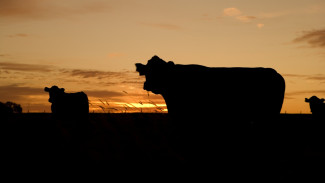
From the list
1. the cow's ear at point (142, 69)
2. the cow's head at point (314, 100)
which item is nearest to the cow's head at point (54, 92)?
the cow's head at point (314, 100)

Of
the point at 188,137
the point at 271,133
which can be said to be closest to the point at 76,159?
the point at 188,137

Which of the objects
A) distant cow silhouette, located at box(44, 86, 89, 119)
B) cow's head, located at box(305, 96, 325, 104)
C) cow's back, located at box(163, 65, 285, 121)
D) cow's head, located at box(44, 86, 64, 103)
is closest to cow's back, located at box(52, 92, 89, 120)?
distant cow silhouette, located at box(44, 86, 89, 119)

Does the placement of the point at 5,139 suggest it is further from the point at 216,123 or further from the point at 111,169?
the point at 216,123

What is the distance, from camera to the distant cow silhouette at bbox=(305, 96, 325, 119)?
20677 millimetres

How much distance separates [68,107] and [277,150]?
15.3m

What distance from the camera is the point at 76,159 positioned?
335 inches

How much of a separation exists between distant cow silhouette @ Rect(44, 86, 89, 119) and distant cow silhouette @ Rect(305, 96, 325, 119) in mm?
11423

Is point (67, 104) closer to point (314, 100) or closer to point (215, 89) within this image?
point (314, 100)

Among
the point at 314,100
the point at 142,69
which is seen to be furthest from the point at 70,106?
the point at 142,69

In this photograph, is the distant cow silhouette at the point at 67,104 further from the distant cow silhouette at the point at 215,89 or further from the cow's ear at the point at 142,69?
the distant cow silhouette at the point at 215,89

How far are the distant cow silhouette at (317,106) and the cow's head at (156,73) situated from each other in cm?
1268

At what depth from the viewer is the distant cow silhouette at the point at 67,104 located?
2248 cm

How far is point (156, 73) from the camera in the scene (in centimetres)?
1007

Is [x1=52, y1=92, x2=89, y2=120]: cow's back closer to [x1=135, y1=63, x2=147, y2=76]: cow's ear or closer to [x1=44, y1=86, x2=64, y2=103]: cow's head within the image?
[x1=44, y1=86, x2=64, y2=103]: cow's head
